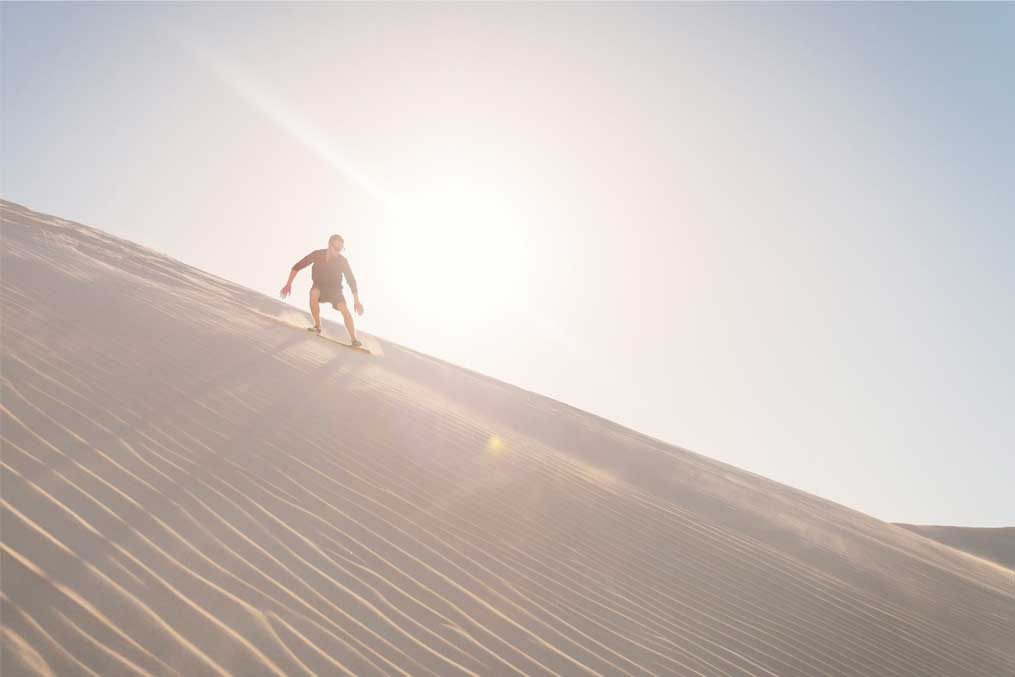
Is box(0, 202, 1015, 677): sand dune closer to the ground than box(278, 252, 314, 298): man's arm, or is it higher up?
closer to the ground

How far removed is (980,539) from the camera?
15148 mm

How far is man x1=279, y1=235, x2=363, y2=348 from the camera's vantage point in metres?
7.83

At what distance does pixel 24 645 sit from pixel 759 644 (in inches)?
144

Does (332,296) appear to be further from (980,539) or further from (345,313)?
(980,539)

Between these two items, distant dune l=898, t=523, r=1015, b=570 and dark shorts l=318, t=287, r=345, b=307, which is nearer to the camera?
dark shorts l=318, t=287, r=345, b=307

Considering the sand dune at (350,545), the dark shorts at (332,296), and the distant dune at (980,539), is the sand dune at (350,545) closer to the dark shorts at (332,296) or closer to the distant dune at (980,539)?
the dark shorts at (332,296)

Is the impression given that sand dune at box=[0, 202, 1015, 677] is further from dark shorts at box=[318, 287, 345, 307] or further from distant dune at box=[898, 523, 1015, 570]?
distant dune at box=[898, 523, 1015, 570]

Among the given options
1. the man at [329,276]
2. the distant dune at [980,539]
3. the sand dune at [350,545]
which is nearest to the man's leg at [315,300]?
the man at [329,276]

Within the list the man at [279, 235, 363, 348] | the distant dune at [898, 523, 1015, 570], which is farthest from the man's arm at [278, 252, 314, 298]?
the distant dune at [898, 523, 1015, 570]

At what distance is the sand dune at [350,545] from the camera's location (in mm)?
2424

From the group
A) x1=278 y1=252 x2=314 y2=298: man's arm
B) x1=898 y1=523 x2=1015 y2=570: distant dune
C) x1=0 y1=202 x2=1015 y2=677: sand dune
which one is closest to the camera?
x1=0 y1=202 x2=1015 y2=677: sand dune

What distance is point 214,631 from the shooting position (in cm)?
233

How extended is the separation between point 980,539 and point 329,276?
17.8 meters

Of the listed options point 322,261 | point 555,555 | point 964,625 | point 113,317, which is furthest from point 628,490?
point 113,317
